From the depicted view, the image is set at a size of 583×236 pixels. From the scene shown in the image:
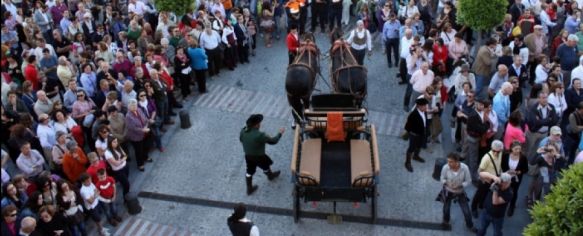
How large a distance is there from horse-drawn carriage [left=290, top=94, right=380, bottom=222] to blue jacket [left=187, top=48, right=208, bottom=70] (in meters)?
3.71

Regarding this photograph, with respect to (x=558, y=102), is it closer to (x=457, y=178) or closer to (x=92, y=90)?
(x=457, y=178)

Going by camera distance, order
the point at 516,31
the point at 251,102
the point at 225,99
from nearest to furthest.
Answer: the point at 516,31 < the point at 251,102 < the point at 225,99

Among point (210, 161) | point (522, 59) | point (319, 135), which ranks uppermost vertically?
point (522, 59)

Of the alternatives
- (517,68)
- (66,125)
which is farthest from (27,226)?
(517,68)

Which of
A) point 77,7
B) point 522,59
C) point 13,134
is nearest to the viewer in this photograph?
point 13,134

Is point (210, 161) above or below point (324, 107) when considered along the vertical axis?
below

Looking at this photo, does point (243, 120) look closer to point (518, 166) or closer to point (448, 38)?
point (448, 38)

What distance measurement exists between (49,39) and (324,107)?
827cm

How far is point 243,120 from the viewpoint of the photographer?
13836 mm

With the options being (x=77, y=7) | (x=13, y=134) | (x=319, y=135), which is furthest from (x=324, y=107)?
(x=77, y=7)

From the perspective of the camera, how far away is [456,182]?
31.4ft

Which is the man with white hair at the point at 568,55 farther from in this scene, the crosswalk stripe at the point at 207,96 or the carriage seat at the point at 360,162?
the crosswalk stripe at the point at 207,96

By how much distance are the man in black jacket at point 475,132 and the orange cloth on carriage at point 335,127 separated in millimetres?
2113

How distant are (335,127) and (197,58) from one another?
184 inches
